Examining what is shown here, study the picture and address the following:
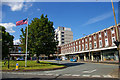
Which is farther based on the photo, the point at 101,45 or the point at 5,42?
the point at 101,45

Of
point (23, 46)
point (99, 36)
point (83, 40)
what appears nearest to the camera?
point (23, 46)

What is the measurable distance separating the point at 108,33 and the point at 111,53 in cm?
674

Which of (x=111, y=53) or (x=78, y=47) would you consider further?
(x=78, y=47)

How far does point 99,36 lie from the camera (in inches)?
1660

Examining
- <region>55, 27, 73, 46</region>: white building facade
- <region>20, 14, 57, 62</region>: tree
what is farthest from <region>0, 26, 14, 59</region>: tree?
<region>55, 27, 73, 46</region>: white building facade

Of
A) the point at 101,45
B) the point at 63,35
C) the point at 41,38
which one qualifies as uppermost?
the point at 63,35

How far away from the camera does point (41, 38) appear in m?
22.2

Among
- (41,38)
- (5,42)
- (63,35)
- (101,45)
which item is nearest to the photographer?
(5,42)

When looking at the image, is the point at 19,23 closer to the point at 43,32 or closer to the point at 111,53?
the point at 43,32

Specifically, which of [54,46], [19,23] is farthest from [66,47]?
[19,23]

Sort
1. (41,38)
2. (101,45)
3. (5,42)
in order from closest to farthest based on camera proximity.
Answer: (5,42)
(41,38)
(101,45)

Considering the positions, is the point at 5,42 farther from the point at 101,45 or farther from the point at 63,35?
the point at 63,35

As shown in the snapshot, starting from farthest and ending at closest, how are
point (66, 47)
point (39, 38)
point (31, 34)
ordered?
1. point (66, 47)
2. point (31, 34)
3. point (39, 38)

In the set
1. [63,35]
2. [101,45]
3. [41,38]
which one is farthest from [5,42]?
[63,35]
